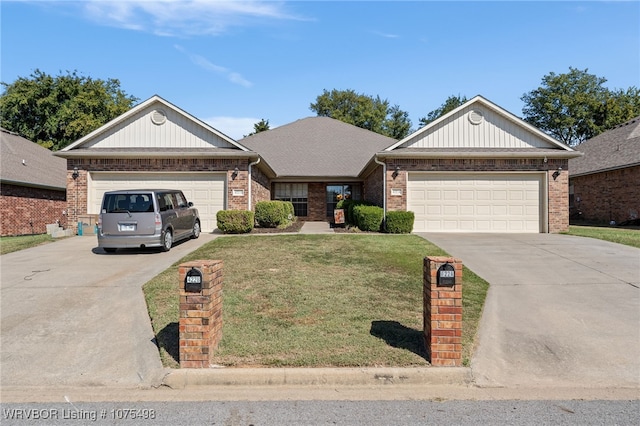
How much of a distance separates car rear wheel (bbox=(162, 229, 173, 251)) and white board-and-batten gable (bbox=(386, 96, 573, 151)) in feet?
28.9

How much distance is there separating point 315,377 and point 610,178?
2355 centimetres

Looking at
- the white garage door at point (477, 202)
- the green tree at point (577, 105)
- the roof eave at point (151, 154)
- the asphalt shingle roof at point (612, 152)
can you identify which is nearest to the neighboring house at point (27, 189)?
the roof eave at point (151, 154)

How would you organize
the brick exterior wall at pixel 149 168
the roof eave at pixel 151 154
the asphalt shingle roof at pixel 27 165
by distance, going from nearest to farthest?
the roof eave at pixel 151 154, the brick exterior wall at pixel 149 168, the asphalt shingle roof at pixel 27 165

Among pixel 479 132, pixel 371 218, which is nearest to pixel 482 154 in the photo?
pixel 479 132

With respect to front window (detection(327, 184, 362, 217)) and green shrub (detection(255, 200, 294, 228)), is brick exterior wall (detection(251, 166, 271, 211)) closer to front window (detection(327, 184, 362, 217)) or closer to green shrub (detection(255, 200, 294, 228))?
green shrub (detection(255, 200, 294, 228))

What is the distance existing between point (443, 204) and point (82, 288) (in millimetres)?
12460

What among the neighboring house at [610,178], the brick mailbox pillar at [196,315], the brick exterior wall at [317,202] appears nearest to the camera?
the brick mailbox pillar at [196,315]

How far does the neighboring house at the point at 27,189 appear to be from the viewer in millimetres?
18219

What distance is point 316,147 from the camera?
25.8 meters

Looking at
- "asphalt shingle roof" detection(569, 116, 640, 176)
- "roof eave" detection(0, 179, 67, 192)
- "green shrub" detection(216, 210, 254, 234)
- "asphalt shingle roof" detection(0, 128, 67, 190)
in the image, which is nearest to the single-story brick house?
"green shrub" detection(216, 210, 254, 234)

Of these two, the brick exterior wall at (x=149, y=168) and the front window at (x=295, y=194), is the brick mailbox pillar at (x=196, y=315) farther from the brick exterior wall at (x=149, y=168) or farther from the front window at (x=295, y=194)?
the front window at (x=295, y=194)

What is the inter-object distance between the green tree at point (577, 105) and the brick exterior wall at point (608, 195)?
25.8 m

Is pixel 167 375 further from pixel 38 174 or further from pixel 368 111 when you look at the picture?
pixel 368 111

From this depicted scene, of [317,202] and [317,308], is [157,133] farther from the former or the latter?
[317,308]
